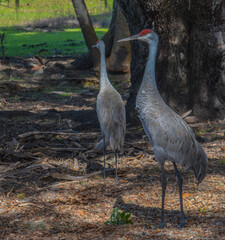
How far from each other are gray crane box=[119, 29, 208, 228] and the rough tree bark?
2.97 meters

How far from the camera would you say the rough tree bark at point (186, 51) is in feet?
24.2

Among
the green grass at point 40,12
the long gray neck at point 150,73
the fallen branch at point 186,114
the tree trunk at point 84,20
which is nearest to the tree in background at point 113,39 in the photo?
the tree trunk at point 84,20

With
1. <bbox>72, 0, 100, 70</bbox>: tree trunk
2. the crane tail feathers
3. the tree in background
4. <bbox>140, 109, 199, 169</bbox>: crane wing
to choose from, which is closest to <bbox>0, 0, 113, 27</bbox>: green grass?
the tree in background

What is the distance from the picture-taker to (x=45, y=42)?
24438 mm

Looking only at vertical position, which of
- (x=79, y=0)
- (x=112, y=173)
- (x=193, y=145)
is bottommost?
(x=112, y=173)

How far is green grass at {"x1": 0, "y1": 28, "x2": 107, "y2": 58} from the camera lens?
21.5 metres

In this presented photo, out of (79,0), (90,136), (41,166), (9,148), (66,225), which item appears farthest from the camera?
(79,0)

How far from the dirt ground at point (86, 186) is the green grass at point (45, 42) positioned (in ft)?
40.9

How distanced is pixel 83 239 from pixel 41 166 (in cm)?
230

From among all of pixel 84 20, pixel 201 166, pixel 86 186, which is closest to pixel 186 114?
pixel 86 186

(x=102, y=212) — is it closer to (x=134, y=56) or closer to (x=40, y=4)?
(x=134, y=56)

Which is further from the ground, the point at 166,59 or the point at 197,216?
the point at 166,59

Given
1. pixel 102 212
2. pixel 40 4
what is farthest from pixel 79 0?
pixel 40 4

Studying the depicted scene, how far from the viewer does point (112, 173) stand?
633 cm
